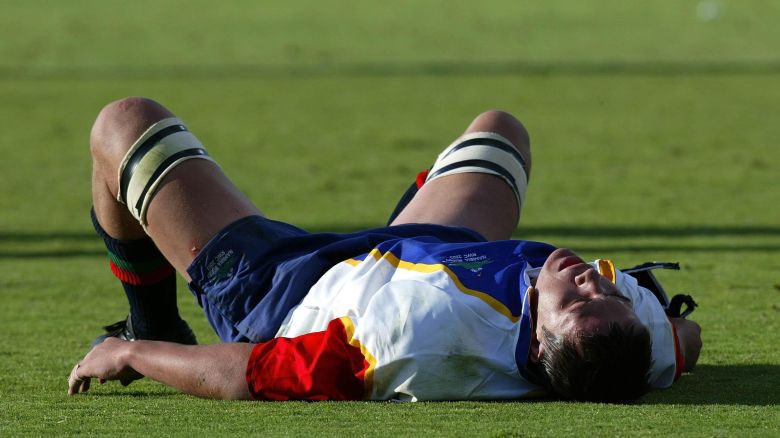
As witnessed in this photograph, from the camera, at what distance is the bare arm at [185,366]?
3.52 m

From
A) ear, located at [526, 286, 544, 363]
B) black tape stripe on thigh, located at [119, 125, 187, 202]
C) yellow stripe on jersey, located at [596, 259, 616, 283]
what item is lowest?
ear, located at [526, 286, 544, 363]

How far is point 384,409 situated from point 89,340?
67.6 inches

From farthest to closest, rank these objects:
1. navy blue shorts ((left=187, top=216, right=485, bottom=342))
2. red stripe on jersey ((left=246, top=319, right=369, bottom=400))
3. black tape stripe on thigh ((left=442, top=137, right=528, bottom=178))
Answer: black tape stripe on thigh ((left=442, top=137, right=528, bottom=178)), navy blue shorts ((left=187, top=216, right=485, bottom=342)), red stripe on jersey ((left=246, top=319, right=369, bottom=400))

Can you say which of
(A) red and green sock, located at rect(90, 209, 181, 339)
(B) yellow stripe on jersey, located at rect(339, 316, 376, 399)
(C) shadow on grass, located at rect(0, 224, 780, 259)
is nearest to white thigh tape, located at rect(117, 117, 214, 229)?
(A) red and green sock, located at rect(90, 209, 181, 339)

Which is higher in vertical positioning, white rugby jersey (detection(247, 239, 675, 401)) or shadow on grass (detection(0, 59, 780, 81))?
white rugby jersey (detection(247, 239, 675, 401))

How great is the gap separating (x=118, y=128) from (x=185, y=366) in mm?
785

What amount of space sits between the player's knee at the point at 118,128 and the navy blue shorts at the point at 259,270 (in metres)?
0.40

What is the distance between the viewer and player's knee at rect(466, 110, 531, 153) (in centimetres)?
447

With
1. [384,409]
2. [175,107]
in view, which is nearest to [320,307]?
[384,409]

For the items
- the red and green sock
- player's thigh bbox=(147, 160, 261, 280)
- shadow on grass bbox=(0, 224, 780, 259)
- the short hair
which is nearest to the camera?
the short hair

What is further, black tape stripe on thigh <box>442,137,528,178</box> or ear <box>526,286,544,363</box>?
black tape stripe on thigh <box>442,137,528,178</box>

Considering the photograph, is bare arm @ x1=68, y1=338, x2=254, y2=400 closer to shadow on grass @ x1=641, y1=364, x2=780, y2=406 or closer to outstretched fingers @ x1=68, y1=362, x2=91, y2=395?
outstretched fingers @ x1=68, y1=362, x2=91, y2=395

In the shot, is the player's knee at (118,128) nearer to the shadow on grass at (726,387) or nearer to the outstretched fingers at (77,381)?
the outstretched fingers at (77,381)

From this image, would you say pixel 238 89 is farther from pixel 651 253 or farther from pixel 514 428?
pixel 514 428
